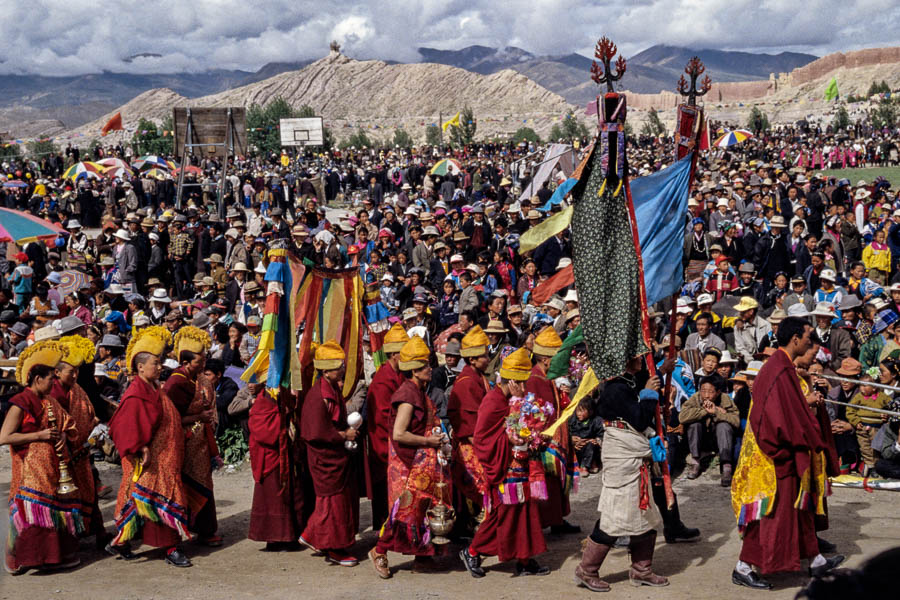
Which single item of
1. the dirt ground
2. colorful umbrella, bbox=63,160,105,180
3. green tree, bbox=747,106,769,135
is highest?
green tree, bbox=747,106,769,135

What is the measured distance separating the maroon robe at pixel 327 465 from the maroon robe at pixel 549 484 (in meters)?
1.47

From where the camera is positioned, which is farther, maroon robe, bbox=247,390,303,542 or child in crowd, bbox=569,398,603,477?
child in crowd, bbox=569,398,603,477

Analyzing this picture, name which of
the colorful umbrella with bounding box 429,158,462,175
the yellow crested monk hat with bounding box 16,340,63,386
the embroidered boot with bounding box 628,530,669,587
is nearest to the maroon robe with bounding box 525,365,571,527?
the embroidered boot with bounding box 628,530,669,587

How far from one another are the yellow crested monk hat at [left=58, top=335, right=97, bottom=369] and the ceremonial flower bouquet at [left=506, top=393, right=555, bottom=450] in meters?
3.30

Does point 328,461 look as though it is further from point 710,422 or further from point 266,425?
point 710,422

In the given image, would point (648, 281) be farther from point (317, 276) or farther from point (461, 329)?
point (461, 329)

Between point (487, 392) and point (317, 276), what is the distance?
1786 millimetres

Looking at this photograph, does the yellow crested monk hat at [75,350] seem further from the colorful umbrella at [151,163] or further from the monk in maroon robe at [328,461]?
the colorful umbrella at [151,163]

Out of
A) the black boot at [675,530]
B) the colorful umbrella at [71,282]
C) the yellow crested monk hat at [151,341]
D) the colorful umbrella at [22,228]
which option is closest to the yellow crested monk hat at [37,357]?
the yellow crested monk hat at [151,341]

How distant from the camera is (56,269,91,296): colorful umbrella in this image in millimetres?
14281

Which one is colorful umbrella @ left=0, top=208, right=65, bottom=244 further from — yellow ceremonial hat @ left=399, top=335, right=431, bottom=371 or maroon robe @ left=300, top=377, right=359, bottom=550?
yellow ceremonial hat @ left=399, top=335, right=431, bottom=371

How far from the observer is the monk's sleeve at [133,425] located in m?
6.95

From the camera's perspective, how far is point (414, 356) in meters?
6.87

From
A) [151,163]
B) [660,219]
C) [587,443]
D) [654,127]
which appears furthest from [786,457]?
[654,127]
